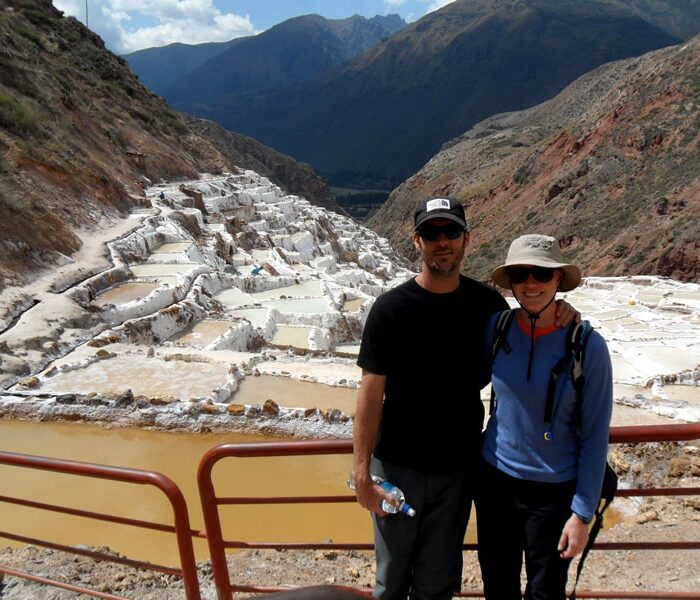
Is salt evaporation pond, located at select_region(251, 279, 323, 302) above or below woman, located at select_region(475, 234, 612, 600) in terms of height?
below

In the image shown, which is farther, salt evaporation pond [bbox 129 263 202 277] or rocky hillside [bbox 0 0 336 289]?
salt evaporation pond [bbox 129 263 202 277]

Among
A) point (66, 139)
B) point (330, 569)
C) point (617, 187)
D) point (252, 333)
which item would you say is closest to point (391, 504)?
point (330, 569)

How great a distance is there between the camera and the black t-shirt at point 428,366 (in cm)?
215

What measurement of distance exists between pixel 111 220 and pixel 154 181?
12122 millimetres

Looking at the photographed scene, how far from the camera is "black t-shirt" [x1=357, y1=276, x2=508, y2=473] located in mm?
2152

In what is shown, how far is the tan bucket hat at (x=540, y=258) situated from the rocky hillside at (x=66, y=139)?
12657 millimetres

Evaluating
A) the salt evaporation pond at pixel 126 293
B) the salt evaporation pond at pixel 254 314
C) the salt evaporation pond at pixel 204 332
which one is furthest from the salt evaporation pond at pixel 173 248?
the salt evaporation pond at pixel 204 332

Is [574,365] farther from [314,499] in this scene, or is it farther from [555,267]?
[314,499]

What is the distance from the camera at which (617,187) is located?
38.0 metres

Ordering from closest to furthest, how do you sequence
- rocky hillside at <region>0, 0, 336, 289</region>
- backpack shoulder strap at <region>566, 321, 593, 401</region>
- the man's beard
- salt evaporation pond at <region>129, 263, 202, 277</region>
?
backpack shoulder strap at <region>566, 321, 593, 401</region>
the man's beard
rocky hillside at <region>0, 0, 336, 289</region>
salt evaporation pond at <region>129, 263, 202, 277</region>

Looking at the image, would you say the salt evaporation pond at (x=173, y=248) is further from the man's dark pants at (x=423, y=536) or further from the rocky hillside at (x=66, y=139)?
the man's dark pants at (x=423, y=536)

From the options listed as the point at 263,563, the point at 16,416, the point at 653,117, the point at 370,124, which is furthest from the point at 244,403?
the point at 370,124

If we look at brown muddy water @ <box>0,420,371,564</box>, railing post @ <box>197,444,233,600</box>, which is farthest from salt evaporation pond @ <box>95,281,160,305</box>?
railing post @ <box>197,444,233,600</box>

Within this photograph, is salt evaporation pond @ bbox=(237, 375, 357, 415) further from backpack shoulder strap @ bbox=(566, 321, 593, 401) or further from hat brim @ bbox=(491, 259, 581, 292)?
backpack shoulder strap @ bbox=(566, 321, 593, 401)
